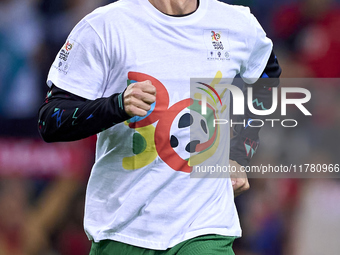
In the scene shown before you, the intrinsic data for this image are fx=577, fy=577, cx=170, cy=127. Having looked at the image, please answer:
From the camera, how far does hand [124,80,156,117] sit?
1.56 meters

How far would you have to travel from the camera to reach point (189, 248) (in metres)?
1.77

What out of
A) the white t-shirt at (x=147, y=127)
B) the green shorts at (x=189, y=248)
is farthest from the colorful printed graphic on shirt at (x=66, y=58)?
the green shorts at (x=189, y=248)

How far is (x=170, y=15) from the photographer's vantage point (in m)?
1.88

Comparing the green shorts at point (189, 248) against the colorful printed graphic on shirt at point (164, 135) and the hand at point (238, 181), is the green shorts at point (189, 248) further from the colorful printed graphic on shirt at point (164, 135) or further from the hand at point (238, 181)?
the hand at point (238, 181)

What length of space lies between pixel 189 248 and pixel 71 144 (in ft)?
6.25

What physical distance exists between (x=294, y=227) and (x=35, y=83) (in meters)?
1.82

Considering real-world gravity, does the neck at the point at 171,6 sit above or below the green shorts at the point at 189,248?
above

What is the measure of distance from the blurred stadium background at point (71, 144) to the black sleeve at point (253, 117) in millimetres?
1164

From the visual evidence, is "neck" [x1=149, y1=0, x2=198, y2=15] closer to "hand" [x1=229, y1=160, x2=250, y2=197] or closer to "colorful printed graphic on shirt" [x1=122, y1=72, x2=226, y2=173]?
"colorful printed graphic on shirt" [x1=122, y1=72, x2=226, y2=173]

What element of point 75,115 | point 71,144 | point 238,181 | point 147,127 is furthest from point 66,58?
point 71,144

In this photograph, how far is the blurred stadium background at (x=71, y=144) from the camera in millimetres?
3512

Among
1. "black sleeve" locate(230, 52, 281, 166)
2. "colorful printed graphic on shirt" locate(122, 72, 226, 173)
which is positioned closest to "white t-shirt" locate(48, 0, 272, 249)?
"colorful printed graphic on shirt" locate(122, 72, 226, 173)

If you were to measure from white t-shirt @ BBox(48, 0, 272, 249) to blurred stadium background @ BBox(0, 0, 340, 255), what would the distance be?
1665mm

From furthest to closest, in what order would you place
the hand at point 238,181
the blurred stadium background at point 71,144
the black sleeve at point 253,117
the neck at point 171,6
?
the blurred stadium background at point 71,144 < the black sleeve at point 253,117 < the hand at point 238,181 < the neck at point 171,6
